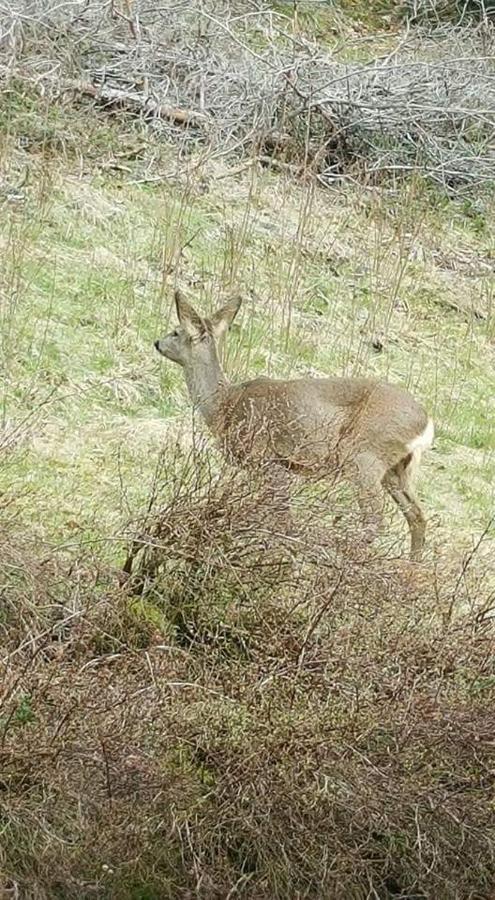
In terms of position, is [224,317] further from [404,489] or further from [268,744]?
[268,744]

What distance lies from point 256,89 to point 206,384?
237 inches

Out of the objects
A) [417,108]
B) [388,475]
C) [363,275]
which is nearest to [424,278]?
[363,275]

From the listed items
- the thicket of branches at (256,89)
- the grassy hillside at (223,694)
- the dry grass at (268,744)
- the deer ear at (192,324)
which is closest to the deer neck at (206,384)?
the deer ear at (192,324)

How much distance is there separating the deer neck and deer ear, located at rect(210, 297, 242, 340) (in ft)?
0.56

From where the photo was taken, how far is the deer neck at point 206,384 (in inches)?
327

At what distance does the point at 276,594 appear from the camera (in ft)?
20.4

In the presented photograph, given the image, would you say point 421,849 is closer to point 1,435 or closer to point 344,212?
point 1,435

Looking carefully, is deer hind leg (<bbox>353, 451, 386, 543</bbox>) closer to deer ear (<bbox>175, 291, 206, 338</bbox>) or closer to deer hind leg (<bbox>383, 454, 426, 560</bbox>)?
deer hind leg (<bbox>383, 454, 426, 560</bbox>)

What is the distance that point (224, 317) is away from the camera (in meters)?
8.58

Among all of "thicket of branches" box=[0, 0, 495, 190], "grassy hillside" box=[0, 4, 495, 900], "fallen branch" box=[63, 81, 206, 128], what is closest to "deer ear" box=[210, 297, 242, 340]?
"grassy hillside" box=[0, 4, 495, 900]

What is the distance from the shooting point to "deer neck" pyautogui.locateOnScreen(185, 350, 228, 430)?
830cm

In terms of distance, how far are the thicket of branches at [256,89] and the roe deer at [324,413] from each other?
4.76m

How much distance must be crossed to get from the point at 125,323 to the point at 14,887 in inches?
210

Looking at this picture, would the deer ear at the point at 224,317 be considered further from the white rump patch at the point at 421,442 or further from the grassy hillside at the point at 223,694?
the white rump patch at the point at 421,442
